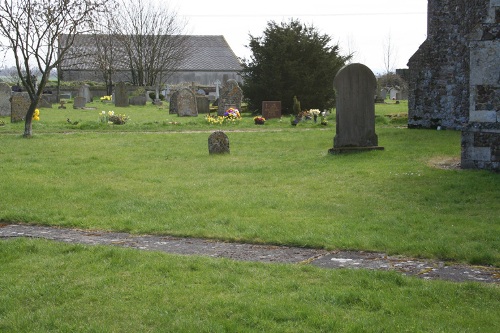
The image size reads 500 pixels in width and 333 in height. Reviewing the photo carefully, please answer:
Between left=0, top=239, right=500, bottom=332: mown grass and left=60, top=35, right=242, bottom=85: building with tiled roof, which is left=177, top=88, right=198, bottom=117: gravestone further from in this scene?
left=60, top=35, right=242, bottom=85: building with tiled roof

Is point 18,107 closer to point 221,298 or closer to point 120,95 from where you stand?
point 120,95

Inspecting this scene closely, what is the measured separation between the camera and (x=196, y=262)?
255 inches

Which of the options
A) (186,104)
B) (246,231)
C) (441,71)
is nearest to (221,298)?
(246,231)

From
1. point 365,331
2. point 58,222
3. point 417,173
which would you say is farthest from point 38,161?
point 365,331

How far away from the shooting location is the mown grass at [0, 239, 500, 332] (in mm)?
4871

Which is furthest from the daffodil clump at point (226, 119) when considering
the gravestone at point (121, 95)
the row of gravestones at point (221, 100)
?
the gravestone at point (121, 95)

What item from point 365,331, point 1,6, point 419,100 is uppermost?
point 1,6

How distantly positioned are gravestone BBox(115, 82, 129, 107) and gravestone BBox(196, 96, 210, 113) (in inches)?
411

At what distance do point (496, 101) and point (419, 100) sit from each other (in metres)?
10.3

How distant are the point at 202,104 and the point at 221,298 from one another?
29.0 m

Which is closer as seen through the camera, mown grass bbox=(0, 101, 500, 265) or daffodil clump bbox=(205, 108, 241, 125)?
mown grass bbox=(0, 101, 500, 265)

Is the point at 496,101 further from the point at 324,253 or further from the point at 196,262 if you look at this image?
the point at 196,262

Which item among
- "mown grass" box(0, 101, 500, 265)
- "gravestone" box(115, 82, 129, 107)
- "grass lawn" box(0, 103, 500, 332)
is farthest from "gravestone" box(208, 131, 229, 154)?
"gravestone" box(115, 82, 129, 107)

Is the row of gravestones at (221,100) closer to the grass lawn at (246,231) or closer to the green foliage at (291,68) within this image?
the green foliage at (291,68)
